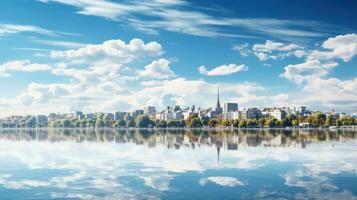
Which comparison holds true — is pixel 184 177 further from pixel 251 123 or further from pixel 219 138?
pixel 251 123

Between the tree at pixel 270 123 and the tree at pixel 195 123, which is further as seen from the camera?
the tree at pixel 195 123

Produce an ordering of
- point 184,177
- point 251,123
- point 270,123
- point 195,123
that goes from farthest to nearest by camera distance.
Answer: point 195,123
point 251,123
point 270,123
point 184,177

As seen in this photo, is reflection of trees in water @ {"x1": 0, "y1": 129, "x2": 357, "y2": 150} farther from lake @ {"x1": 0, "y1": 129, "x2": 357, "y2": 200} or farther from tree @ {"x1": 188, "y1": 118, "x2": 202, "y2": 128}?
tree @ {"x1": 188, "y1": 118, "x2": 202, "y2": 128}

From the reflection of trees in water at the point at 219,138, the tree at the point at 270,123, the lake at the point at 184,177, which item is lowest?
the lake at the point at 184,177

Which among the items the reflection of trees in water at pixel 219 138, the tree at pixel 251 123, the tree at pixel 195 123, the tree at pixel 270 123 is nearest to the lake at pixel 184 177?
the reflection of trees in water at pixel 219 138

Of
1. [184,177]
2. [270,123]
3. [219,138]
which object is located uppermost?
[270,123]

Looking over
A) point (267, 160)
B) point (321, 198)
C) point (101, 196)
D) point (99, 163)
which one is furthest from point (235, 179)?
point (99, 163)

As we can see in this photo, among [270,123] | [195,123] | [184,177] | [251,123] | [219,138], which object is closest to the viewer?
[184,177]

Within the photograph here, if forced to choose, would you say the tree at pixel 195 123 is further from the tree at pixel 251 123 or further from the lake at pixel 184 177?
the lake at pixel 184 177

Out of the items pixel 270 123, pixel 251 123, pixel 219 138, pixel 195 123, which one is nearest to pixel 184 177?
pixel 219 138

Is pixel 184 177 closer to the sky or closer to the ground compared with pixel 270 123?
closer to the ground

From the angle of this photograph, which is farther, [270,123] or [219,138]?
[270,123]

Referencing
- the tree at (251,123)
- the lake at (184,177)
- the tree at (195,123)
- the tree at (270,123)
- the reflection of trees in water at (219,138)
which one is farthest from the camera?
the tree at (195,123)

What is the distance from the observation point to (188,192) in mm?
25891
